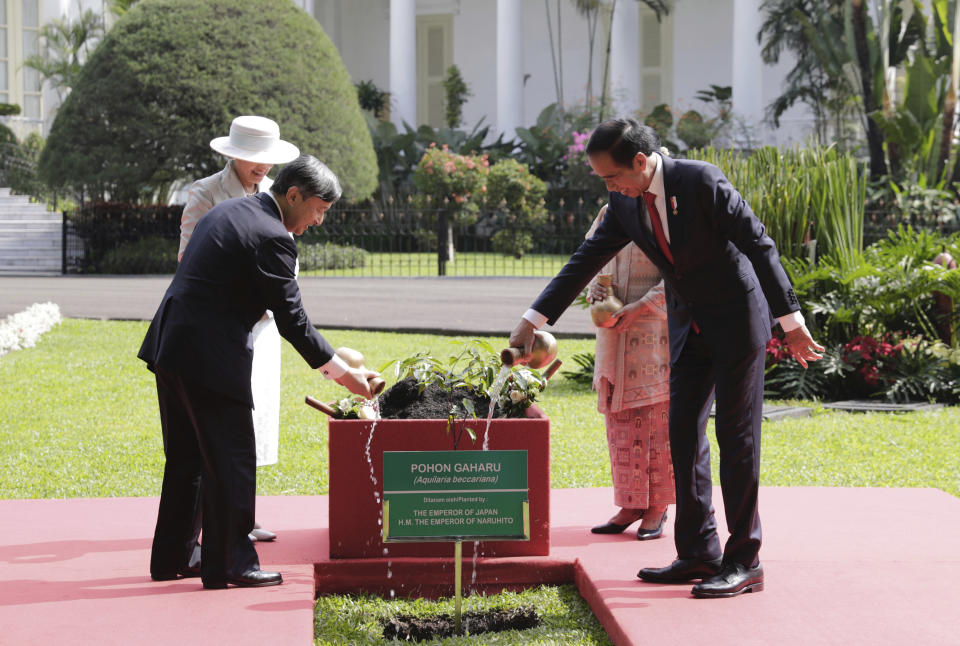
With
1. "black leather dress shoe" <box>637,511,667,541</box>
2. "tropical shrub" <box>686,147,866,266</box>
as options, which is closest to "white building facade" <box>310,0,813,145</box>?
"tropical shrub" <box>686,147,866,266</box>

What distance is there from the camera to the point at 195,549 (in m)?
4.14

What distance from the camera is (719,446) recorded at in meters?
3.80

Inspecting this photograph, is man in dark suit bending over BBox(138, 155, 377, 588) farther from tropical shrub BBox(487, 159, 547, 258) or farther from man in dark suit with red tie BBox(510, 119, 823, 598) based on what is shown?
tropical shrub BBox(487, 159, 547, 258)

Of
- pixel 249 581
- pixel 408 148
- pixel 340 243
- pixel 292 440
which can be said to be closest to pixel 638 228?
pixel 249 581

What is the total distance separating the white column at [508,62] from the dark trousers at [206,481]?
26900 mm

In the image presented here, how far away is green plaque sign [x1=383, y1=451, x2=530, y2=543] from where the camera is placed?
372cm

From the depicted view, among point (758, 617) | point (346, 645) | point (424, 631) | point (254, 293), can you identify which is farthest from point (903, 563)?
point (254, 293)

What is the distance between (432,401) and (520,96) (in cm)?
2731

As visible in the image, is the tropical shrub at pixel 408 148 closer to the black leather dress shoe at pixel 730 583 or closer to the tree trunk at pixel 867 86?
the tree trunk at pixel 867 86

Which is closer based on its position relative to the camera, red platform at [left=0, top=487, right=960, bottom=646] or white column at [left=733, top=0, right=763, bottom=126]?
red platform at [left=0, top=487, right=960, bottom=646]

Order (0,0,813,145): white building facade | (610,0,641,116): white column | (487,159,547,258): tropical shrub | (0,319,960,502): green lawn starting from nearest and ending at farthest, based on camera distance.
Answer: (0,319,960,502): green lawn, (487,159,547,258): tropical shrub, (610,0,641,116): white column, (0,0,813,145): white building facade

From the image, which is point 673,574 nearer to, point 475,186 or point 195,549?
point 195,549

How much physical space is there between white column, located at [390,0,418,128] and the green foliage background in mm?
8380

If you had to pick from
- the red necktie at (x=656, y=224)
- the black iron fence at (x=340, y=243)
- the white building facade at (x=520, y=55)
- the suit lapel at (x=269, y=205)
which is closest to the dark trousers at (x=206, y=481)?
the suit lapel at (x=269, y=205)
